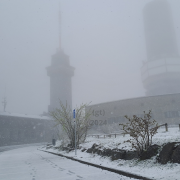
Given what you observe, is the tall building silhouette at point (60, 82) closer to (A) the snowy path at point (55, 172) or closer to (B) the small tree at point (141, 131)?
(A) the snowy path at point (55, 172)

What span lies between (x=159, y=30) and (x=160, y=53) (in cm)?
1489

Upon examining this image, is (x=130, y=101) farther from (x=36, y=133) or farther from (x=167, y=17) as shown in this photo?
(x=167, y=17)

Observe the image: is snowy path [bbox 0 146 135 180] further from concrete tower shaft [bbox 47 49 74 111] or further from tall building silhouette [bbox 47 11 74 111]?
concrete tower shaft [bbox 47 49 74 111]

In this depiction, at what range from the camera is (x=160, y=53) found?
101 metres

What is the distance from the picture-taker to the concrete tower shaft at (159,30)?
334ft

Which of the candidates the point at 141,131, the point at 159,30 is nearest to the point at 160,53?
the point at 159,30

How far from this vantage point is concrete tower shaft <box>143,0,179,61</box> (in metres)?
102

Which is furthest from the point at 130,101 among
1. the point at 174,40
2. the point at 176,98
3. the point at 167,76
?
the point at 174,40

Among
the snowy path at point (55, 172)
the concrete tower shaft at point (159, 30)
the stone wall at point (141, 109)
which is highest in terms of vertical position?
the concrete tower shaft at point (159, 30)

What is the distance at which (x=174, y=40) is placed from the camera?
104625 mm

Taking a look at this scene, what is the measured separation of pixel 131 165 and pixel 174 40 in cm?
11148

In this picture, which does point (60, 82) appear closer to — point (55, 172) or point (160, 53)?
A: point (160, 53)

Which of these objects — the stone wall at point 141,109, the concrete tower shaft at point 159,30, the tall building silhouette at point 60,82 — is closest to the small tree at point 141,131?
the stone wall at point 141,109

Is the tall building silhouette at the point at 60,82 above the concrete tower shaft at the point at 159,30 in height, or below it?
below
